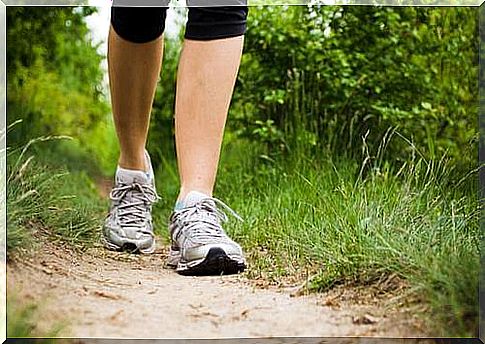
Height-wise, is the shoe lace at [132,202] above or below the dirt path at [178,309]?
below

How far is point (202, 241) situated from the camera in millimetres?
1182

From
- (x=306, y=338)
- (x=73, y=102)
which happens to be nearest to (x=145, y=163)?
(x=306, y=338)

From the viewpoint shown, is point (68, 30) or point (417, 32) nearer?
point (417, 32)

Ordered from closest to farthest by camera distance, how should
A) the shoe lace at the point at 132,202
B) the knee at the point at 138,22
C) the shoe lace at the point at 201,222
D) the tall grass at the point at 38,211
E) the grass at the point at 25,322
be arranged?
the grass at the point at 25,322
the tall grass at the point at 38,211
the shoe lace at the point at 201,222
the knee at the point at 138,22
the shoe lace at the point at 132,202

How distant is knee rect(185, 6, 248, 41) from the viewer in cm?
122

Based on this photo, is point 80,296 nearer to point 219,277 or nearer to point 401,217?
point 219,277

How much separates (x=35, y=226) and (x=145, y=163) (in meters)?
0.31

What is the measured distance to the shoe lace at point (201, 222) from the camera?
119 cm

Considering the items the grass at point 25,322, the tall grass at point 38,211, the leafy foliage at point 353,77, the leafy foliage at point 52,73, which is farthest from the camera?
the leafy foliage at point 353,77

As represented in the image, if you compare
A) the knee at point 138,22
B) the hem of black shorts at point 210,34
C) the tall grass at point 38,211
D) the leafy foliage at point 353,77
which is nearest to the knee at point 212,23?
the hem of black shorts at point 210,34

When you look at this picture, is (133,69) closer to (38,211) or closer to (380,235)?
(38,211)

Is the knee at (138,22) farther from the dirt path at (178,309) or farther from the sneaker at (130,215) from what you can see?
the dirt path at (178,309)

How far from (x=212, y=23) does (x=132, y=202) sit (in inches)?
15.6

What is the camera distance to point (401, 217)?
1198 mm
